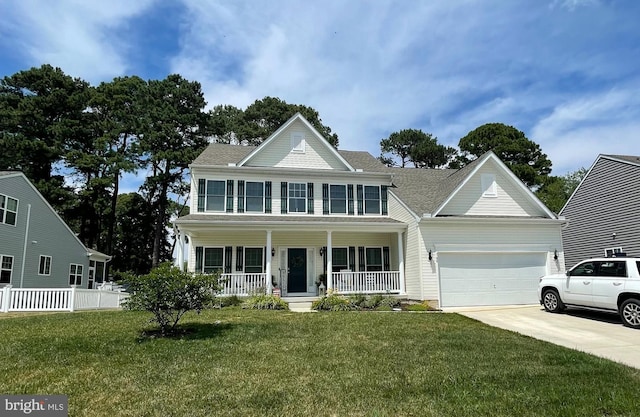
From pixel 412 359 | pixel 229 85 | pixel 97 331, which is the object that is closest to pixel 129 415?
pixel 412 359

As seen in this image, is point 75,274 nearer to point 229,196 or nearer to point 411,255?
point 229,196

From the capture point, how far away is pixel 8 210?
18469 mm

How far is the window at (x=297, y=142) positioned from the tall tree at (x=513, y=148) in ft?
78.8

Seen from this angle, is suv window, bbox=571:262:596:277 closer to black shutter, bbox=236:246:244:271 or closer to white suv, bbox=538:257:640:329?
white suv, bbox=538:257:640:329

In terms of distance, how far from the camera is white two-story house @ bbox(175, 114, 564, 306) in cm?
1465

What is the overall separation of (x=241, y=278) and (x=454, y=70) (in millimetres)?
11235

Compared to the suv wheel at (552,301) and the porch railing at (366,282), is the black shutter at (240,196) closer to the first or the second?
the porch railing at (366,282)

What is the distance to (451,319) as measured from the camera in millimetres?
10539

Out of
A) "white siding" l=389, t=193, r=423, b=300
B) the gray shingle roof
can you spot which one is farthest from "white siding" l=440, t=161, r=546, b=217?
"white siding" l=389, t=193, r=423, b=300

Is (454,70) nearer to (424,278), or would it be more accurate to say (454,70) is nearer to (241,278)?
(424,278)

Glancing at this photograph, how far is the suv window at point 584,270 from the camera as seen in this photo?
10.5m

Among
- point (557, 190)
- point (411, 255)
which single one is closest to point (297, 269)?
point (411, 255)

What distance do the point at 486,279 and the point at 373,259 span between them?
4.92 metres

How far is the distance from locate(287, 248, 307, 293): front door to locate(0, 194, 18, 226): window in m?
13.8
